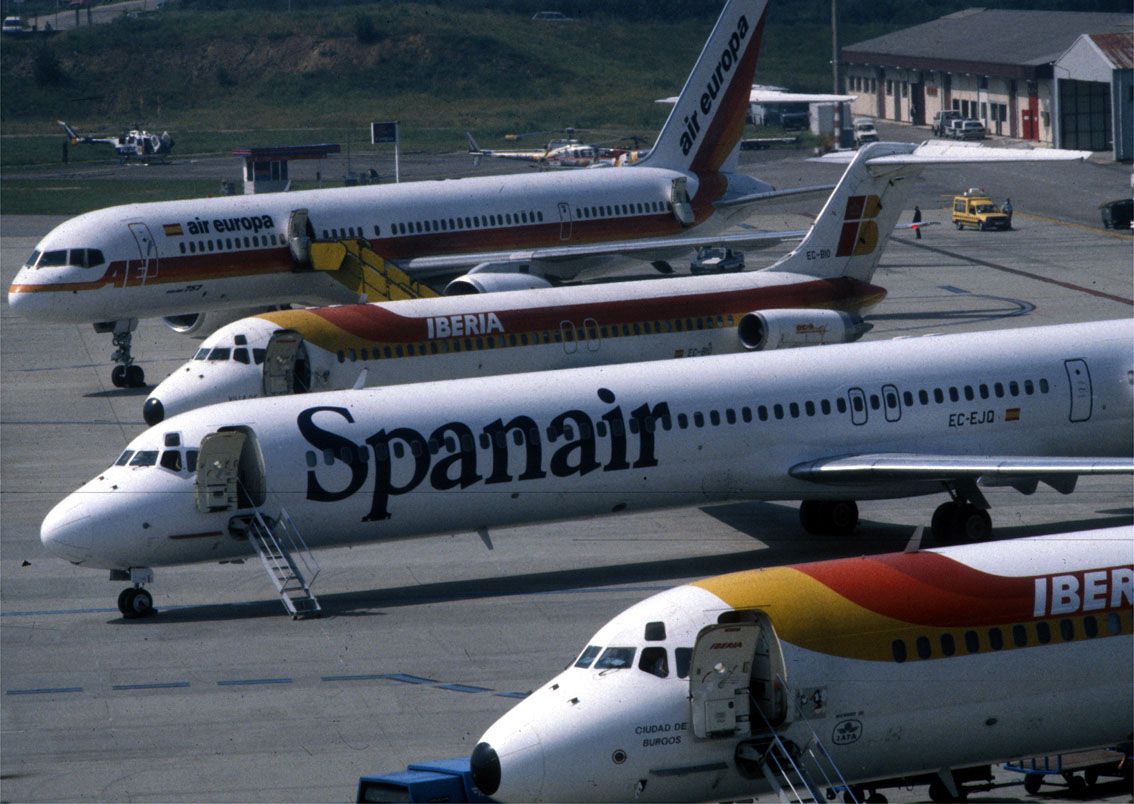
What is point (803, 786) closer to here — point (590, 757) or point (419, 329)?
point (590, 757)

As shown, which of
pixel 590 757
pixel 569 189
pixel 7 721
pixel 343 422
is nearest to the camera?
pixel 590 757

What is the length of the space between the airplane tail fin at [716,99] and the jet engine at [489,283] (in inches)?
504

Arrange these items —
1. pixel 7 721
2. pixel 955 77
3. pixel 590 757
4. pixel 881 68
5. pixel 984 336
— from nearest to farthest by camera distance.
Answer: pixel 590 757, pixel 7 721, pixel 984 336, pixel 955 77, pixel 881 68

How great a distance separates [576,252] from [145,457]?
28002 millimetres

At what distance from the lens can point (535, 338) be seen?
146ft

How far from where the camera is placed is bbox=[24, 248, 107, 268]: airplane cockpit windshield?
53.2m

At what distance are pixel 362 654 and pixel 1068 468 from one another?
12.7m

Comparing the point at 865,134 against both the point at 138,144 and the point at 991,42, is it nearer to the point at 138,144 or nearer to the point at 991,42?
the point at 991,42

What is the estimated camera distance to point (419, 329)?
4359 centimetres

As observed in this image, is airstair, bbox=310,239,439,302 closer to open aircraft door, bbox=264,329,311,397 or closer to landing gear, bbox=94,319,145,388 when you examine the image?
landing gear, bbox=94,319,145,388

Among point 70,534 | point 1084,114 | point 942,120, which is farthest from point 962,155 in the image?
point 942,120

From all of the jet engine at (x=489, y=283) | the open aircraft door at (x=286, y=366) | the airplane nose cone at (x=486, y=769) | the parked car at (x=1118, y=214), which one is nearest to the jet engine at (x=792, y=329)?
the open aircraft door at (x=286, y=366)

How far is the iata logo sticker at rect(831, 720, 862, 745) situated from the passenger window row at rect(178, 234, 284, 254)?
3733cm

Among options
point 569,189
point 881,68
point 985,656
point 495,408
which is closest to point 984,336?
point 495,408
